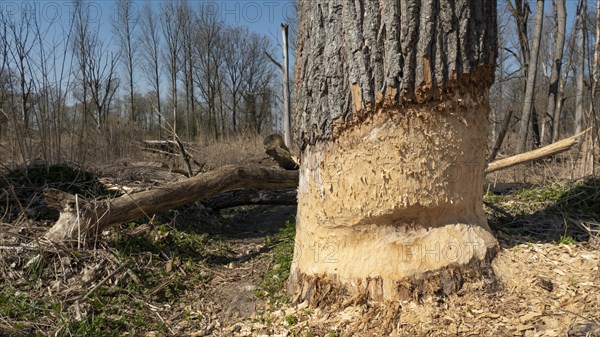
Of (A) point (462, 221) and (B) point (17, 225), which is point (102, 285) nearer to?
(B) point (17, 225)

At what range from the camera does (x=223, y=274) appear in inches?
144

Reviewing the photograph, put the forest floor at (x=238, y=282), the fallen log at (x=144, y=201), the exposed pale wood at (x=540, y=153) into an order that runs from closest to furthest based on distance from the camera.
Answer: the forest floor at (x=238, y=282), the fallen log at (x=144, y=201), the exposed pale wood at (x=540, y=153)

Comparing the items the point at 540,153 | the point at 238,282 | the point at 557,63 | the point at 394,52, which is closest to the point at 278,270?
the point at 238,282

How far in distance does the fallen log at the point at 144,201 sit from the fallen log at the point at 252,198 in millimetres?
258

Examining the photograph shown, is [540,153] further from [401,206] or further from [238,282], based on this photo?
[238,282]

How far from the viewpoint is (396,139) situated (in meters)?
2.55

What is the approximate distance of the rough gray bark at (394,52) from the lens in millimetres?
2445

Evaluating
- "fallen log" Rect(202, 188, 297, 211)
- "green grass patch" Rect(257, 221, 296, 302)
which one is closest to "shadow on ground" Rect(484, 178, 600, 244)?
"green grass patch" Rect(257, 221, 296, 302)

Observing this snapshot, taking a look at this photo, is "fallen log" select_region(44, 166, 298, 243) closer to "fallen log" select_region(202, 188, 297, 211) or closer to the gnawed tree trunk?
"fallen log" select_region(202, 188, 297, 211)

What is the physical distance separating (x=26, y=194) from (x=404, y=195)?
3.95 metres

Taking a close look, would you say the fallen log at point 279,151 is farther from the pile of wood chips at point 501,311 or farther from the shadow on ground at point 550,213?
the pile of wood chips at point 501,311

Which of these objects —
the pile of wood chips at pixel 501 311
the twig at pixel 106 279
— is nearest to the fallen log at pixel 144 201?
the twig at pixel 106 279

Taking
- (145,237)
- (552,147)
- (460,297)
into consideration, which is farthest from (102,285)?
(552,147)

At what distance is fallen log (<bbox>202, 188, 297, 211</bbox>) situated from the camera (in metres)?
5.45
